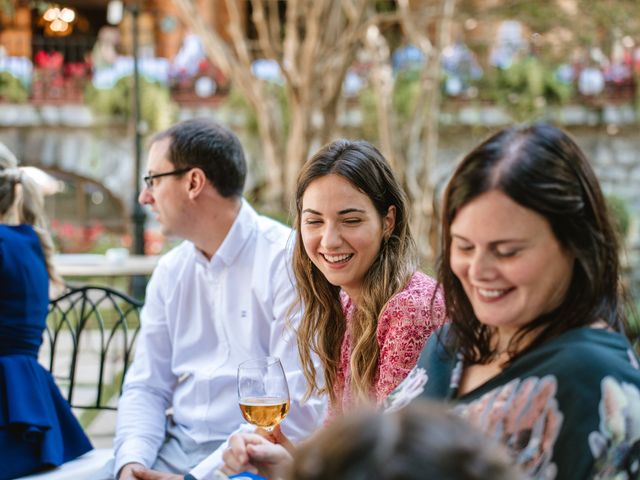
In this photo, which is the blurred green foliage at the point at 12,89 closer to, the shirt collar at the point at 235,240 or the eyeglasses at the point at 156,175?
the eyeglasses at the point at 156,175

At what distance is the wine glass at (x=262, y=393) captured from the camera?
1.77 meters

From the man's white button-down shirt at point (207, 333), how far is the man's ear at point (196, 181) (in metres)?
Result: 0.16

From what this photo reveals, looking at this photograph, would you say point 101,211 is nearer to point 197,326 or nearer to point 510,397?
point 197,326

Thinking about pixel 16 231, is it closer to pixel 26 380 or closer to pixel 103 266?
pixel 26 380

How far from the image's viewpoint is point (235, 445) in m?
1.53

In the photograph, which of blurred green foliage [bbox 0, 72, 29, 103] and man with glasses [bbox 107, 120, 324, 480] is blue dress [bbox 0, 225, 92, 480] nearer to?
man with glasses [bbox 107, 120, 324, 480]

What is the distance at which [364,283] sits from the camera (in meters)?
2.10

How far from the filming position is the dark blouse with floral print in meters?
1.26

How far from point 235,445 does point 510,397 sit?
0.50 m

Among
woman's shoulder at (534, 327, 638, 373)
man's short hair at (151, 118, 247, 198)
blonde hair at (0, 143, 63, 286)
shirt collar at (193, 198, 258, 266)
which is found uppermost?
man's short hair at (151, 118, 247, 198)

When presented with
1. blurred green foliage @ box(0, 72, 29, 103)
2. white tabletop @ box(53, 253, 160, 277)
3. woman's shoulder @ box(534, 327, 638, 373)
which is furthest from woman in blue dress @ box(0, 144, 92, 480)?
blurred green foliage @ box(0, 72, 29, 103)

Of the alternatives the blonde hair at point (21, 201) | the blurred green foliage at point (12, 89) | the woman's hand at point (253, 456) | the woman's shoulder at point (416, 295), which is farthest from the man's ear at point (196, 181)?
the blurred green foliage at point (12, 89)

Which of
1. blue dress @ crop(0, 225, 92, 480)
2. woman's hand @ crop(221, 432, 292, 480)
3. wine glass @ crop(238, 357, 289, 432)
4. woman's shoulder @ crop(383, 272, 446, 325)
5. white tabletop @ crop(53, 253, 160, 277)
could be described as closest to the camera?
woman's hand @ crop(221, 432, 292, 480)

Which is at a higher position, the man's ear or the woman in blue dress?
the man's ear
